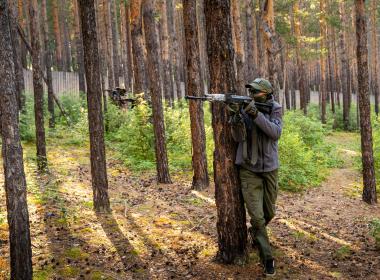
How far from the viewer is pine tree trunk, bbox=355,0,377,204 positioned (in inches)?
418

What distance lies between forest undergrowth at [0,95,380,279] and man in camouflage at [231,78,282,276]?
0.58 m

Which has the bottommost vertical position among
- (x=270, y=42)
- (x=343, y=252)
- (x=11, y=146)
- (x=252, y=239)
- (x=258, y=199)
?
(x=343, y=252)

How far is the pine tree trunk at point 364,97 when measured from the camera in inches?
418

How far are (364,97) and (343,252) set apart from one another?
5415mm

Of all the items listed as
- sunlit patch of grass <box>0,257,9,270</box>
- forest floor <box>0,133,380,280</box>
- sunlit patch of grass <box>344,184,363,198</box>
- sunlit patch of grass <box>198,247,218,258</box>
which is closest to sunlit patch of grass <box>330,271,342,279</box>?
forest floor <box>0,133,380,280</box>

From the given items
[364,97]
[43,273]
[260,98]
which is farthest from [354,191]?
[43,273]

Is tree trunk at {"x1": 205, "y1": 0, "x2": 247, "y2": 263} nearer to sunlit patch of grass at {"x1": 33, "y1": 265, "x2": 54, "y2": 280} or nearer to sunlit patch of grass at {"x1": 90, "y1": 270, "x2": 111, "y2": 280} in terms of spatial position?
sunlit patch of grass at {"x1": 90, "y1": 270, "x2": 111, "y2": 280}

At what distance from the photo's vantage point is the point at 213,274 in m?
5.47

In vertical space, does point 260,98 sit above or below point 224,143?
above

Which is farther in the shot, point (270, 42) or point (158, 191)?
point (270, 42)

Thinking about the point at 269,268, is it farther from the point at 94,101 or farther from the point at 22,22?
the point at 22,22

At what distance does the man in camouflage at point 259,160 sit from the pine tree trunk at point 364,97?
6.24 meters

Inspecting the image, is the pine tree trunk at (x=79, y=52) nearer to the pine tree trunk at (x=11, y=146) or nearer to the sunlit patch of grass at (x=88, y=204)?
the sunlit patch of grass at (x=88, y=204)

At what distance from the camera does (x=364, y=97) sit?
10703 mm
